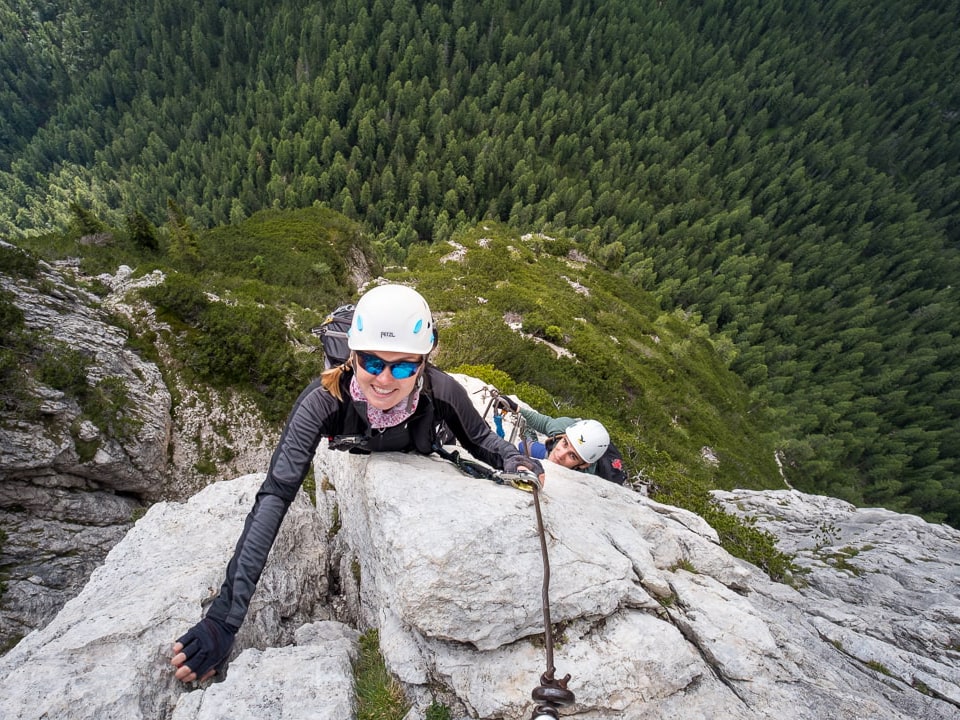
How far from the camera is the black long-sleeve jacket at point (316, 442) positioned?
155 inches

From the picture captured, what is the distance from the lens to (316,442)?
4.28m

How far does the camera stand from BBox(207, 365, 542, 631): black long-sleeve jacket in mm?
3941

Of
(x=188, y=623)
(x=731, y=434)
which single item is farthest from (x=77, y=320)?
(x=731, y=434)

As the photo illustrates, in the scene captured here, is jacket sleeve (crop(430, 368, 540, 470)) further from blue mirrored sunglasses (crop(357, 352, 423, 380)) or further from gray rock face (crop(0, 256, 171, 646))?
gray rock face (crop(0, 256, 171, 646))

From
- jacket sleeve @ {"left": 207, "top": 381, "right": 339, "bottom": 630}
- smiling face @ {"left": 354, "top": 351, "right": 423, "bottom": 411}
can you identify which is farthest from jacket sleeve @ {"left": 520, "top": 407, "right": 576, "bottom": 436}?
jacket sleeve @ {"left": 207, "top": 381, "right": 339, "bottom": 630}

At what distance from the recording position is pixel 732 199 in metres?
130

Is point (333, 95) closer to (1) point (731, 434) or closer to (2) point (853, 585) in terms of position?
(1) point (731, 434)

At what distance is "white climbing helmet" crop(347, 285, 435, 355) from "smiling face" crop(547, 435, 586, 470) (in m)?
4.79

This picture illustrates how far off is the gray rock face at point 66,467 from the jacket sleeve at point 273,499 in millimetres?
A: 10222

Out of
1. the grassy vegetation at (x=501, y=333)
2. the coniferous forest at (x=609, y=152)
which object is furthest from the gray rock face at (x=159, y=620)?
the coniferous forest at (x=609, y=152)

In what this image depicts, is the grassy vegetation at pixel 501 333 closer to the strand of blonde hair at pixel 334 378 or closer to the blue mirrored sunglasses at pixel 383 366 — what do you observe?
the blue mirrored sunglasses at pixel 383 366

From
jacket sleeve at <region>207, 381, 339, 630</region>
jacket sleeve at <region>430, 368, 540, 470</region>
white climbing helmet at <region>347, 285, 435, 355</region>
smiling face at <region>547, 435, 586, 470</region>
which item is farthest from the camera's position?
smiling face at <region>547, 435, 586, 470</region>

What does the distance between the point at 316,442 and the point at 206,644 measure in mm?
2115

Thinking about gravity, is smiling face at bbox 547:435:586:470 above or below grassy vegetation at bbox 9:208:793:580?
above
